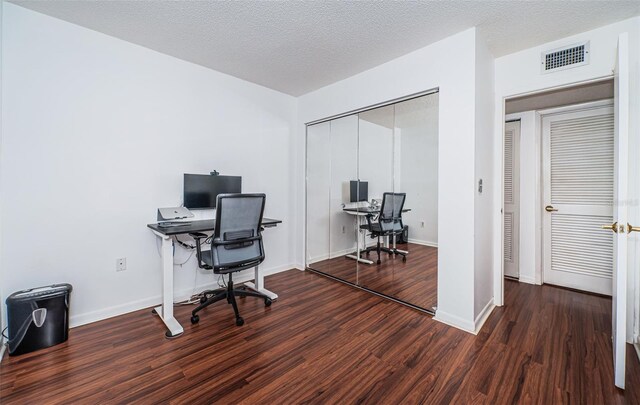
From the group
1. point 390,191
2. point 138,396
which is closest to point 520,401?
point 390,191

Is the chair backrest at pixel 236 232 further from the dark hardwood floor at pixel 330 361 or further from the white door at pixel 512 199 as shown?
the white door at pixel 512 199

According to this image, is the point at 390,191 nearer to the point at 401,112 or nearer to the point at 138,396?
the point at 401,112

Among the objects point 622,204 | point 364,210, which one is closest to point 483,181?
point 622,204

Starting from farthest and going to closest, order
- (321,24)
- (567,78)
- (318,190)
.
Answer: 1. (318,190)
2. (567,78)
3. (321,24)

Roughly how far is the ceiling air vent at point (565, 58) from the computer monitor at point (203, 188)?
3.39m

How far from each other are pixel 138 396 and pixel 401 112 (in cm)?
319

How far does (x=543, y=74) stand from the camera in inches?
97.5

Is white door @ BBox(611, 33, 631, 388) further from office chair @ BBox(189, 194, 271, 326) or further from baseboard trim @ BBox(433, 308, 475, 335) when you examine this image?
office chair @ BBox(189, 194, 271, 326)

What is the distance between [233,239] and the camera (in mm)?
2426

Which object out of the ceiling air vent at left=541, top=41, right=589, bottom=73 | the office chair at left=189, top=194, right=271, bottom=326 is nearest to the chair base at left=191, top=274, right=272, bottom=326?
the office chair at left=189, top=194, right=271, bottom=326

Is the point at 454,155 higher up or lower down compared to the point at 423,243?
higher up

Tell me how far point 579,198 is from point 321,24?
3.64 meters

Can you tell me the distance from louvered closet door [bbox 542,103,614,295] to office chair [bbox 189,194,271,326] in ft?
12.1

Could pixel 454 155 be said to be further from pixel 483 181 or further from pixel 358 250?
pixel 358 250
